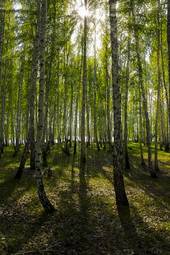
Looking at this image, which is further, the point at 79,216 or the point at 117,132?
the point at 117,132

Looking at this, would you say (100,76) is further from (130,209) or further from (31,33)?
(130,209)

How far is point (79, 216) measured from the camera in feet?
33.9

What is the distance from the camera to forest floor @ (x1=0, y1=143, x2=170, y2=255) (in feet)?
26.5

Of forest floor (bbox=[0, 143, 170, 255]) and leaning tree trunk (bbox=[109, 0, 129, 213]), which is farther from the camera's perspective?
leaning tree trunk (bbox=[109, 0, 129, 213])

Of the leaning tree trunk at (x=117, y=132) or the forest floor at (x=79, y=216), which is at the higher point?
the leaning tree trunk at (x=117, y=132)

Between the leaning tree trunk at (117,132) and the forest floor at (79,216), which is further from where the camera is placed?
the leaning tree trunk at (117,132)

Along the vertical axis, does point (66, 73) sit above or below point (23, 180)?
above

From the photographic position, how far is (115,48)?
11852 mm

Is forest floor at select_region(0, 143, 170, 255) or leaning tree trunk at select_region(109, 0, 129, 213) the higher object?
leaning tree trunk at select_region(109, 0, 129, 213)

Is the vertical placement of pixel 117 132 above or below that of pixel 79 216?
above

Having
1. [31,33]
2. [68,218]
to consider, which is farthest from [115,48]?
[31,33]

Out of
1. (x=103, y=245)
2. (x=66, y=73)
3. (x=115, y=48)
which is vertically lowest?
(x=103, y=245)

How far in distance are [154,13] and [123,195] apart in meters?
9.72

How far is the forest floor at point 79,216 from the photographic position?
808 centimetres
